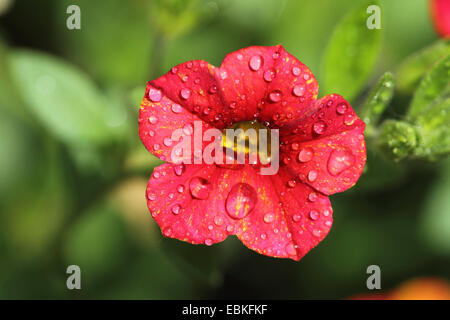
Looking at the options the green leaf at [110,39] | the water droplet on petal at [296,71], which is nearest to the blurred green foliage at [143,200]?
the green leaf at [110,39]

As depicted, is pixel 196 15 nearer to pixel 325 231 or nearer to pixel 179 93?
pixel 179 93

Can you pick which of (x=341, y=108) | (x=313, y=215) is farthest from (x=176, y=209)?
(x=341, y=108)

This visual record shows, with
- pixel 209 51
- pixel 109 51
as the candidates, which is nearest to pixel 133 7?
pixel 109 51

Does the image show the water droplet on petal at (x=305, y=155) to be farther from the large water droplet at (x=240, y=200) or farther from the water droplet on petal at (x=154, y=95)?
the water droplet on petal at (x=154, y=95)

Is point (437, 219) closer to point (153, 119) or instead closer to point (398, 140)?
point (398, 140)

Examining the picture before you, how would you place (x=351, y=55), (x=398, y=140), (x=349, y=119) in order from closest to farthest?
(x=349, y=119) < (x=398, y=140) < (x=351, y=55)
